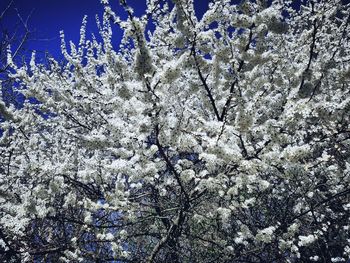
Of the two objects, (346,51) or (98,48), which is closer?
(346,51)

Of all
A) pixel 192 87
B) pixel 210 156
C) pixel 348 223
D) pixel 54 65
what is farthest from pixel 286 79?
pixel 54 65

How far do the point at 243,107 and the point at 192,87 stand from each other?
115 cm

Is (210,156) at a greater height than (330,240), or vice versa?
(210,156)

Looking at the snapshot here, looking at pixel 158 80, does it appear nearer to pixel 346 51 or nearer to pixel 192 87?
pixel 192 87

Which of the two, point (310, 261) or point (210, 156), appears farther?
point (310, 261)

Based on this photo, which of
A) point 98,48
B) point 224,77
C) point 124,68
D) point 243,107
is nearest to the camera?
point 243,107

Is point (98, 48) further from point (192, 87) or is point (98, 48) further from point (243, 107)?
point (243, 107)

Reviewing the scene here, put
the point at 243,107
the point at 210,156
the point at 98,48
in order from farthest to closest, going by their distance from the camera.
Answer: the point at 98,48 → the point at 243,107 → the point at 210,156

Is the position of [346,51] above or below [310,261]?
above

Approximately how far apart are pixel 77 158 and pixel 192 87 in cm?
208

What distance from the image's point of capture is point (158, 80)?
3289 mm

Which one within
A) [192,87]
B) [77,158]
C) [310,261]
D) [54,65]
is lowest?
[310,261]

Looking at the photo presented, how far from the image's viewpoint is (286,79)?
17.1 feet

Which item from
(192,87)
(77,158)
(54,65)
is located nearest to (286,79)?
(192,87)
